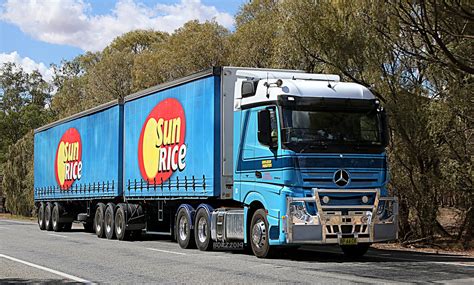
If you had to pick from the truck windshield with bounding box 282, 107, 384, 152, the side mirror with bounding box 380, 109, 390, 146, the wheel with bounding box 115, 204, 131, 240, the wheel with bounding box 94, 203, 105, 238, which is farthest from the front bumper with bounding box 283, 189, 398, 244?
the wheel with bounding box 94, 203, 105, 238

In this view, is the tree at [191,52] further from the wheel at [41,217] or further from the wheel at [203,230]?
the wheel at [203,230]

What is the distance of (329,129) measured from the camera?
14227mm

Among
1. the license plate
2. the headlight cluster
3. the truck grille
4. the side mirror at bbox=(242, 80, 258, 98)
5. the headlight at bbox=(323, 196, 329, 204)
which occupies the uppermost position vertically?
the side mirror at bbox=(242, 80, 258, 98)

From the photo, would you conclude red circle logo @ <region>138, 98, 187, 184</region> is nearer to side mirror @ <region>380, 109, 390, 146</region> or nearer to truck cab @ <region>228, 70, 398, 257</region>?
truck cab @ <region>228, 70, 398, 257</region>

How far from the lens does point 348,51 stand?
20.6 metres

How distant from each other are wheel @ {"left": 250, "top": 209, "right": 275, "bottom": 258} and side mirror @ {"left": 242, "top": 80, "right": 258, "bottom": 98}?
2.53 meters

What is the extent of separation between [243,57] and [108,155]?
1311 centimetres

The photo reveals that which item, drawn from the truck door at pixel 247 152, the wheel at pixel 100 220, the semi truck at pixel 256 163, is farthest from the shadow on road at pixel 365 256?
the wheel at pixel 100 220

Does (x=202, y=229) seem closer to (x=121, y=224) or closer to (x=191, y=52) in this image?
(x=121, y=224)

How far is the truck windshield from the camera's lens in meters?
13.9

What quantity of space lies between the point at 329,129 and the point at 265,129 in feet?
4.20

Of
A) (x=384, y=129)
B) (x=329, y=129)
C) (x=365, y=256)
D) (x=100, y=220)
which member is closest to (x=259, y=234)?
(x=365, y=256)

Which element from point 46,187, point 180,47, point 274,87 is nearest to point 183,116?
point 274,87

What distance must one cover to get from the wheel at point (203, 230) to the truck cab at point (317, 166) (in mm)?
1891
